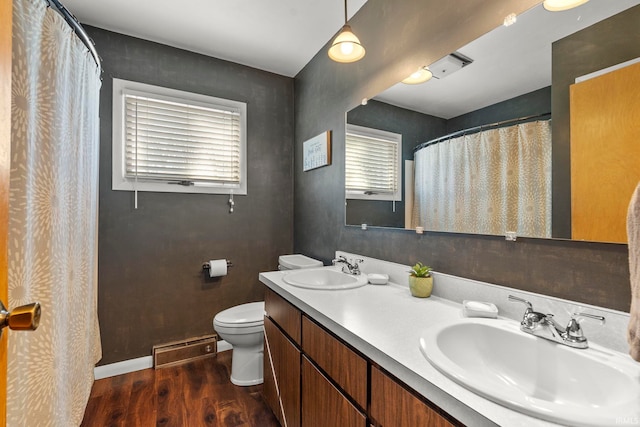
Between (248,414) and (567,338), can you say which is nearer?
(567,338)

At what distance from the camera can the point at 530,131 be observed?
102cm

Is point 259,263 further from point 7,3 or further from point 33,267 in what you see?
point 7,3

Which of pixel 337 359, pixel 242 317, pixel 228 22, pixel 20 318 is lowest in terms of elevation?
pixel 242 317

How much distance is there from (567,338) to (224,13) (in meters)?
→ 2.45

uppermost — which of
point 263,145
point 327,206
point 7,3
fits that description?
point 263,145

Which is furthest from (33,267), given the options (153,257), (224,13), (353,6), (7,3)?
(353,6)

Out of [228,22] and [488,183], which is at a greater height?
[228,22]

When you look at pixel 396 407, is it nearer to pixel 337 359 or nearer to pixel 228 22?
pixel 337 359

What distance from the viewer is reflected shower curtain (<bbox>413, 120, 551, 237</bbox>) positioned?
3.24 feet

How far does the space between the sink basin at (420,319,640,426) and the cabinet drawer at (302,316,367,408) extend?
0.76 feet

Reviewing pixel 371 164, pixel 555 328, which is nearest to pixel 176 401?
pixel 371 164

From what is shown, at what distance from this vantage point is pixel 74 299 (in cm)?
139

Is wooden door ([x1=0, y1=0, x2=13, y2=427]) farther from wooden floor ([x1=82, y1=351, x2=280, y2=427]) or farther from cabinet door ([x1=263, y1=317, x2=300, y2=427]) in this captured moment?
wooden floor ([x1=82, y1=351, x2=280, y2=427])

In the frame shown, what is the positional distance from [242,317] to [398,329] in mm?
1369
